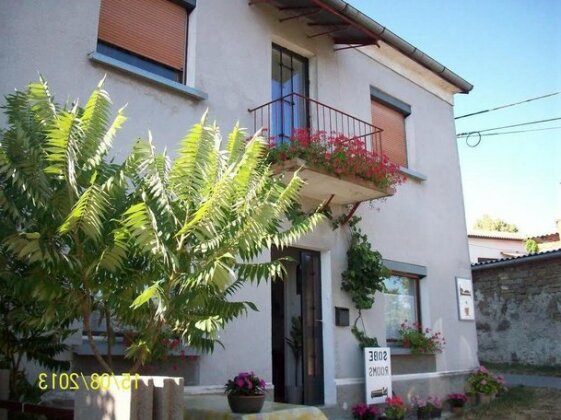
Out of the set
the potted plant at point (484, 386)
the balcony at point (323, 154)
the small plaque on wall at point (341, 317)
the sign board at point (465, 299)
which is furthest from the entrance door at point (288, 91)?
the potted plant at point (484, 386)

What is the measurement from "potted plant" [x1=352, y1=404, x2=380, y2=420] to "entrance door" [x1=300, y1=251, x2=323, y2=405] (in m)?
0.53

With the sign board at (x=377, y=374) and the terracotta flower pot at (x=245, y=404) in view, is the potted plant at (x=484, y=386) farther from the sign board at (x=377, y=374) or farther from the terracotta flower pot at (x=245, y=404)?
the terracotta flower pot at (x=245, y=404)

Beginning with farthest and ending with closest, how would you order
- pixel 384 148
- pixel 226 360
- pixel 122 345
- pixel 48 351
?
pixel 384 148, pixel 226 360, pixel 122 345, pixel 48 351

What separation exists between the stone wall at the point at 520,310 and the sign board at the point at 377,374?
7.67 meters

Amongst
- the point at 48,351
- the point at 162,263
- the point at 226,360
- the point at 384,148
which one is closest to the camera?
the point at 162,263

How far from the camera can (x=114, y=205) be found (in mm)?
4066

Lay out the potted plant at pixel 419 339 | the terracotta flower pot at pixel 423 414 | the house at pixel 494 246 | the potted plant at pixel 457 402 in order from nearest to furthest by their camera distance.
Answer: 1. the terracotta flower pot at pixel 423 414
2. the potted plant at pixel 419 339
3. the potted plant at pixel 457 402
4. the house at pixel 494 246

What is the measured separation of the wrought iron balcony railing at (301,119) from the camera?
27.5 ft

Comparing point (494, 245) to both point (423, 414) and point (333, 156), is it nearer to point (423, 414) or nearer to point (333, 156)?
point (423, 414)

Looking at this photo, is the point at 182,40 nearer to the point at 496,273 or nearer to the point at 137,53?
the point at 137,53

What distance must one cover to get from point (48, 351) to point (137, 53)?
156 inches

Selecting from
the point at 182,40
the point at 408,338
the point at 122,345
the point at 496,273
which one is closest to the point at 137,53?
the point at 182,40

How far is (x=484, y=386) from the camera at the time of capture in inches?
424

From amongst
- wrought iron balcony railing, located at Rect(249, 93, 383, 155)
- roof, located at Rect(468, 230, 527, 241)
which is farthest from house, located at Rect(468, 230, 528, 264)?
wrought iron balcony railing, located at Rect(249, 93, 383, 155)
